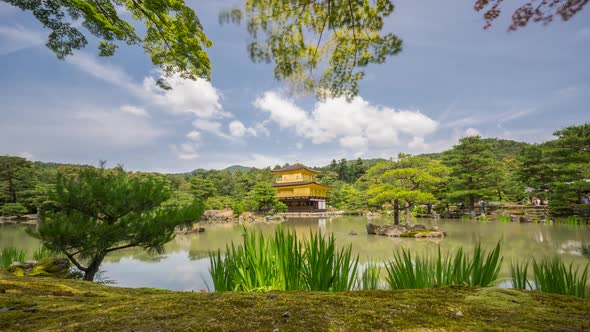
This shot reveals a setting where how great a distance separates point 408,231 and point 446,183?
31.6 feet

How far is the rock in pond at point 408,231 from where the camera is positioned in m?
9.05

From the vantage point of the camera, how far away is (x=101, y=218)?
362cm

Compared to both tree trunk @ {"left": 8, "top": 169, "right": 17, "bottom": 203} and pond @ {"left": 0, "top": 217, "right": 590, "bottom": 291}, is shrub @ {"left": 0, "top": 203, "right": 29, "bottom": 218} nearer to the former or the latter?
tree trunk @ {"left": 8, "top": 169, "right": 17, "bottom": 203}

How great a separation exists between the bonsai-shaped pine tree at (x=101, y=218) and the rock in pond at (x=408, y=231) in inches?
302

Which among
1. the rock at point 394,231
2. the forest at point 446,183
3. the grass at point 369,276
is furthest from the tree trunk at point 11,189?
the grass at point 369,276

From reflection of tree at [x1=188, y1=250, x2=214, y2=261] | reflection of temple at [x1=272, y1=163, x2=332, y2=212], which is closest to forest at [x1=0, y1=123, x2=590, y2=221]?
reflection of tree at [x1=188, y1=250, x2=214, y2=261]

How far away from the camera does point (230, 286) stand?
206 cm

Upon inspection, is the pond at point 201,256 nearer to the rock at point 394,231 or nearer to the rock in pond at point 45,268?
the rock at point 394,231

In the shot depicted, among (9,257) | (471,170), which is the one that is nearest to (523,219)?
(471,170)

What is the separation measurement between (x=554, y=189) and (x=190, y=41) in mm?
14595

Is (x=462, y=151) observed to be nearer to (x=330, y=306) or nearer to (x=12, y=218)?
(x=330, y=306)

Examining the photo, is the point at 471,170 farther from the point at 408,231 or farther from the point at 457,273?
the point at 457,273

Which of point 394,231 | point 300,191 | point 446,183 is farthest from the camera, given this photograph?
point 300,191

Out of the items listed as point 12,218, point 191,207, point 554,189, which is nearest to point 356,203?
point 554,189
